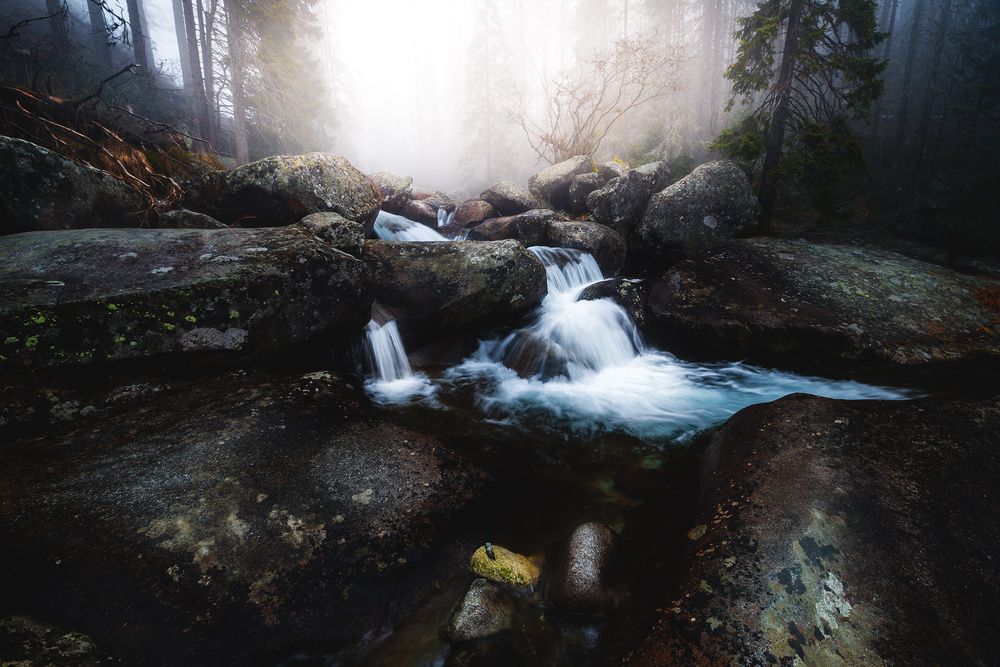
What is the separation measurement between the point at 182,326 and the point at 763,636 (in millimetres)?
4594

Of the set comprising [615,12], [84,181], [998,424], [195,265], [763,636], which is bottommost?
[763,636]

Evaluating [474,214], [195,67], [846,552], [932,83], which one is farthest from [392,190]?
[932,83]

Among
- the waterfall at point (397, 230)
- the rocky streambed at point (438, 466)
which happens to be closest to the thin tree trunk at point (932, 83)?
the rocky streambed at point (438, 466)

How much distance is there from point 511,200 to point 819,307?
9.26 m

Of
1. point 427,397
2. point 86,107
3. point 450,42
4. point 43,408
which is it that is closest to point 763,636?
point 427,397

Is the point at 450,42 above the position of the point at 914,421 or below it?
above

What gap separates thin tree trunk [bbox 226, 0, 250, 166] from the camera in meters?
13.6

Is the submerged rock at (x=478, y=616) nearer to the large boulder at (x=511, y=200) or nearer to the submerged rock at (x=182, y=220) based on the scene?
the submerged rock at (x=182, y=220)

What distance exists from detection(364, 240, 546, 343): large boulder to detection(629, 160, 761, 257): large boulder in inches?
151

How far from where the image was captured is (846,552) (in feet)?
6.57

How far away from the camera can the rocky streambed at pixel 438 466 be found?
187 cm

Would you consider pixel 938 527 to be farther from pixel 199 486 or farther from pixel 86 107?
pixel 86 107

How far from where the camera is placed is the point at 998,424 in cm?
267

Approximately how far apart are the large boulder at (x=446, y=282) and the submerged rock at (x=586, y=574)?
13.4 ft
